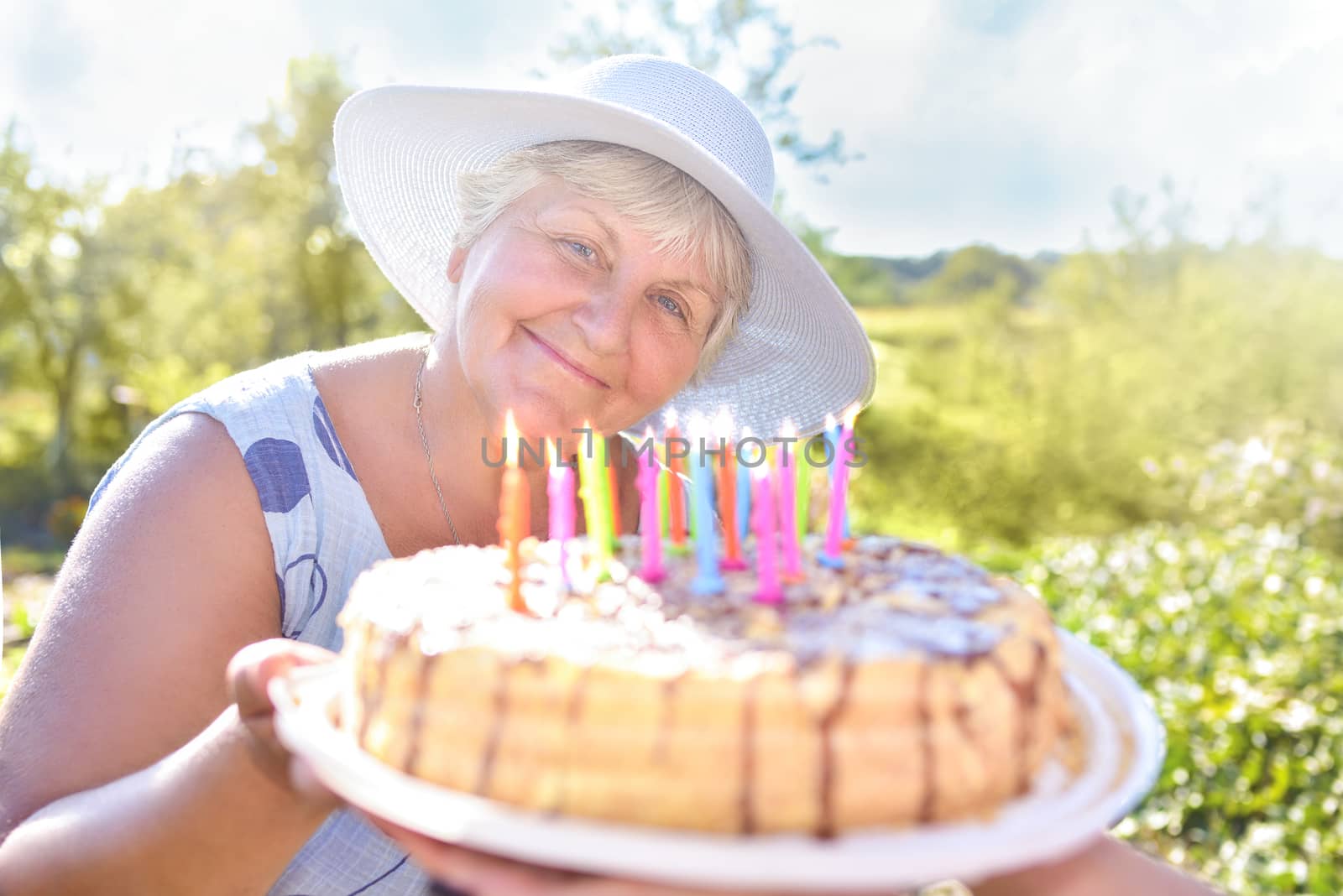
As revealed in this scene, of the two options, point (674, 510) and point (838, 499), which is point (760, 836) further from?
point (674, 510)

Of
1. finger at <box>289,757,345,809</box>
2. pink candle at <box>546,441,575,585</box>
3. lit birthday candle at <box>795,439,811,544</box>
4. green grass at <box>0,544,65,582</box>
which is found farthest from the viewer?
green grass at <box>0,544,65,582</box>

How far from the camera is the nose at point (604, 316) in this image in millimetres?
2395

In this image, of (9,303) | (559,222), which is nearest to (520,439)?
(559,222)

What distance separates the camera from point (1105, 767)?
1476 mm

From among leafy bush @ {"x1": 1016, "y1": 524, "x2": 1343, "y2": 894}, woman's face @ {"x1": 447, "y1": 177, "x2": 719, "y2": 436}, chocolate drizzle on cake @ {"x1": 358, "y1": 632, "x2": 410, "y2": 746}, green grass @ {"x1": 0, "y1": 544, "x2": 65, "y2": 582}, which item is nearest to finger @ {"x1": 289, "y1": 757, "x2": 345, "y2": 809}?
chocolate drizzle on cake @ {"x1": 358, "y1": 632, "x2": 410, "y2": 746}

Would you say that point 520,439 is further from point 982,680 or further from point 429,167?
point 982,680

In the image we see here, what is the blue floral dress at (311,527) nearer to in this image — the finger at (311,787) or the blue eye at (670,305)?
the finger at (311,787)

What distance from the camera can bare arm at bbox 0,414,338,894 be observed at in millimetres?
1692

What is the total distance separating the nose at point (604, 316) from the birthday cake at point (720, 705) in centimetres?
96

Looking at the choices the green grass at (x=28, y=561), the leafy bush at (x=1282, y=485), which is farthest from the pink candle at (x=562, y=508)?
the green grass at (x=28, y=561)

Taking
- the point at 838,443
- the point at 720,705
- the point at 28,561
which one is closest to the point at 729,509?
the point at 838,443

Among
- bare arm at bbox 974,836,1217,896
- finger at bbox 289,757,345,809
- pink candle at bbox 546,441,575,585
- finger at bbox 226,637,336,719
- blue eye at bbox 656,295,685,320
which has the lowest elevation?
bare arm at bbox 974,836,1217,896

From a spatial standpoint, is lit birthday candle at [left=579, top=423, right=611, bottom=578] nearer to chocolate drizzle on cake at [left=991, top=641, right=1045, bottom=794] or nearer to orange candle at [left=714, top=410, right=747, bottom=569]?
orange candle at [left=714, top=410, right=747, bottom=569]

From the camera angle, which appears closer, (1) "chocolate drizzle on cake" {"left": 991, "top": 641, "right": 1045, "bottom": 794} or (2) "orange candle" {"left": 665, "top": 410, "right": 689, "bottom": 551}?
(1) "chocolate drizzle on cake" {"left": 991, "top": 641, "right": 1045, "bottom": 794}
